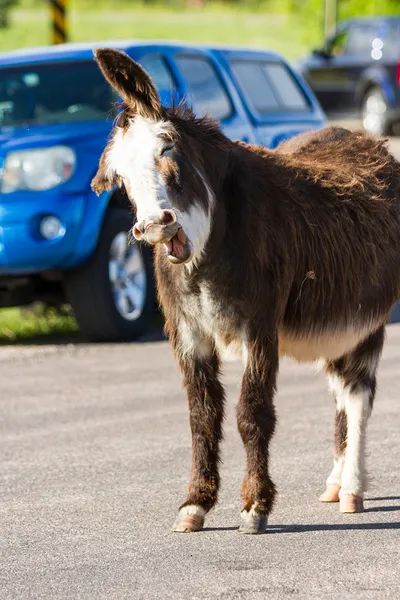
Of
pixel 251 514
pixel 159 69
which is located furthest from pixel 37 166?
pixel 251 514

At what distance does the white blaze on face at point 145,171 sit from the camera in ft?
17.5

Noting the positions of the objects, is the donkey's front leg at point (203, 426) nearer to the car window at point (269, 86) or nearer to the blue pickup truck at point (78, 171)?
the blue pickup truck at point (78, 171)

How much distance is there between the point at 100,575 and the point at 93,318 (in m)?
5.66

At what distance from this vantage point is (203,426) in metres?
6.07


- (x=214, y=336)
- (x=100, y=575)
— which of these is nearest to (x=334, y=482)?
(x=214, y=336)

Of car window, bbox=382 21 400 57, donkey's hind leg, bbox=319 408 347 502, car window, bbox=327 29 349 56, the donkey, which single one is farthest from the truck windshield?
car window, bbox=327 29 349 56

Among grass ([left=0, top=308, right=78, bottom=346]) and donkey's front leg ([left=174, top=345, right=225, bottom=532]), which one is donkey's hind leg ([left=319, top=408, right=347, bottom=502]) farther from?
grass ([left=0, top=308, right=78, bottom=346])

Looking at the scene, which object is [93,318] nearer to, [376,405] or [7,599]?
[376,405]

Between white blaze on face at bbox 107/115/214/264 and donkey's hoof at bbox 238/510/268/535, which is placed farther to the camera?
donkey's hoof at bbox 238/510/268/535

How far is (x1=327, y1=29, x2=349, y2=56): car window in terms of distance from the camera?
29891 millimetres

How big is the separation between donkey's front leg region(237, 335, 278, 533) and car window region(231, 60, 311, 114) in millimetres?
7151

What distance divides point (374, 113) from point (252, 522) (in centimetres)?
2311

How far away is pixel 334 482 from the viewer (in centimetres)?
656

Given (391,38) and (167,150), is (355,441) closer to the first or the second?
(167,150)
